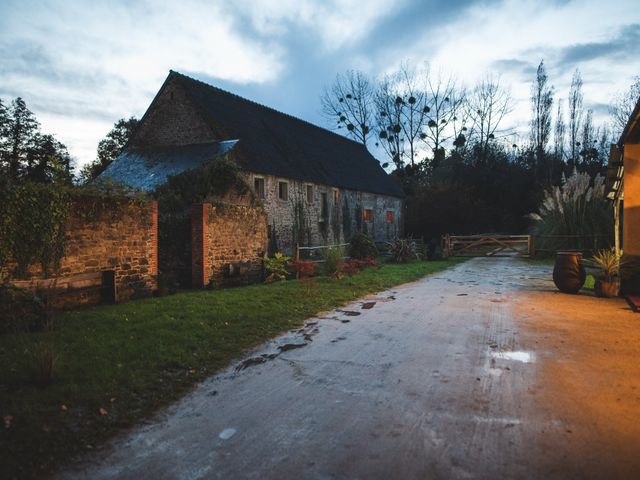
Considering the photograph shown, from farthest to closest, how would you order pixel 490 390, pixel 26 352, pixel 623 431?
pixel 26 352
pixel 490 390
pixel 623 431

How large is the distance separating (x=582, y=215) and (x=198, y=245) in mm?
15066

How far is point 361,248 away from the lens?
1858 cm

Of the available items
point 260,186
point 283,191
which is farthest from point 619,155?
point 283,191

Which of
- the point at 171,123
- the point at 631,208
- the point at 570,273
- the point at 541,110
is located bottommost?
the point at 570,273

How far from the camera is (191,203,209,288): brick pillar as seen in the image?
35.2 ft

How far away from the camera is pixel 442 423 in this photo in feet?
10.7

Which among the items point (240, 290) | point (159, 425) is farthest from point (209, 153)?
point (159, 425)

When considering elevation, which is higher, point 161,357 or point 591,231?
point 591,231

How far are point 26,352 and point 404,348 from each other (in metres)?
4.41

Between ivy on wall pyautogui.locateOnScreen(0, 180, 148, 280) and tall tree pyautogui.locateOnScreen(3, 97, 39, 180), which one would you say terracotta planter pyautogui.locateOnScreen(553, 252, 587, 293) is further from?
tall tree pyautogui.locateOnScreen(3, 97, 39, 180)

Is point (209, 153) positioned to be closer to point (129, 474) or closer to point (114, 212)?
point (114, 212)

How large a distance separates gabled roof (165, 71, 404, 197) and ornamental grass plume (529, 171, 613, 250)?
1128cm

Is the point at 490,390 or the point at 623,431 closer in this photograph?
the point at 623,431

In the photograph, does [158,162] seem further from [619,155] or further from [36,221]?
[619,155]
